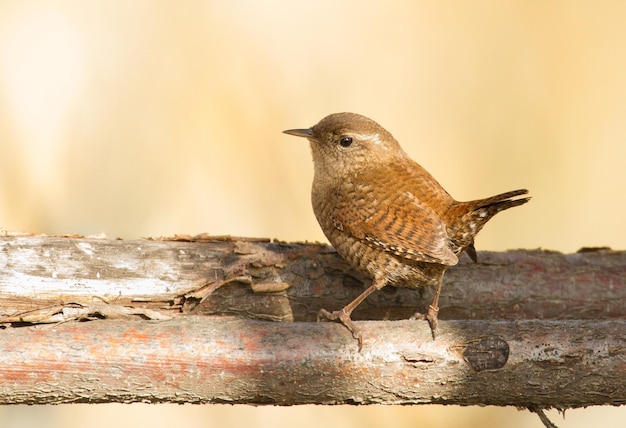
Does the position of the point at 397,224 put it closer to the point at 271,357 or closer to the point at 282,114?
the point at 271,357

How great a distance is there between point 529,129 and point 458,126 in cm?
51

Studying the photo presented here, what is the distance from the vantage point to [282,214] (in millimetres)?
5387

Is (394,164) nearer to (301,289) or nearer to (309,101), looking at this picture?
(301,289)

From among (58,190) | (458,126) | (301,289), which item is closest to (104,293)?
(301,289)

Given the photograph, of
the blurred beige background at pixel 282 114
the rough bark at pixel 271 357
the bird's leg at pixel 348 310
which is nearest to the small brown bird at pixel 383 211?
the bird's leg at pixel 348 310

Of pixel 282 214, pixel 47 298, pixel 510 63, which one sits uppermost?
pixel 510 63

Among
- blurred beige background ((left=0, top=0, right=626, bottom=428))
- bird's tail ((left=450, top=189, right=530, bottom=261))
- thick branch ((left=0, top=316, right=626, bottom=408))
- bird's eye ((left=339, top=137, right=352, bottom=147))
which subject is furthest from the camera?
blurred beige background ((left=0, top=0, right=626, bottom=428))

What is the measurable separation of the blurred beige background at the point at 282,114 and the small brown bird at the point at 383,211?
142 centimetres

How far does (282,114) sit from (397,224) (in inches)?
85.7

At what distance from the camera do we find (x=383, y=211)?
3.54m

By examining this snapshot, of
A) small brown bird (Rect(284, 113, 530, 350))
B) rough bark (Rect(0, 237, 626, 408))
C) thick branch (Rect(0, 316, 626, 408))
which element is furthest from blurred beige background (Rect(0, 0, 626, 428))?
thick branch (Rect(0, 316, 626, 408))

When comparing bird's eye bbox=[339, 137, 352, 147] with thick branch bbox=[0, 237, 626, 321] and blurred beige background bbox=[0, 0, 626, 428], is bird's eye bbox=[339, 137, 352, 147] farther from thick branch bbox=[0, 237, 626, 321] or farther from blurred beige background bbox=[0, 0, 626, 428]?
blurred beige background bbox=[0, 0, 626, 428]

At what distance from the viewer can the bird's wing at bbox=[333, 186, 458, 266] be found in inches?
131

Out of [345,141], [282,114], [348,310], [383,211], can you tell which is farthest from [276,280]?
[282,114]
